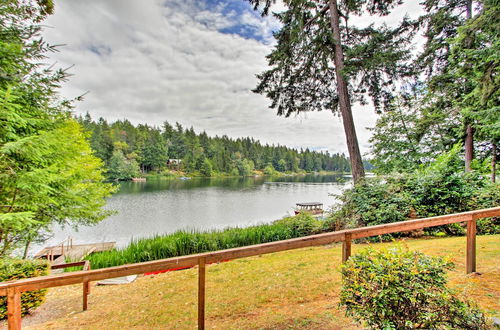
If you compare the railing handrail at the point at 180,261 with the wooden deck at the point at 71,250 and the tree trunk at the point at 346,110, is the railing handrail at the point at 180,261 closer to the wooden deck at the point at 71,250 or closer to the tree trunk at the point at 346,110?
the tree trunk at the point at 346,110

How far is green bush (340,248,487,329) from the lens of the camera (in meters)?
1.53

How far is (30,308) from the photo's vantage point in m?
4.09

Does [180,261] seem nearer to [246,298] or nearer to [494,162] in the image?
[246,298]

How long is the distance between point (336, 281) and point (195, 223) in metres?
15.7

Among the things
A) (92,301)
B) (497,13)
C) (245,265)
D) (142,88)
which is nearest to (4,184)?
(92,301)

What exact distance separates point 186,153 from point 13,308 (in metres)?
70.5

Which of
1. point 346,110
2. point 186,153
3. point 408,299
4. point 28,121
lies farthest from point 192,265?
point 186,153

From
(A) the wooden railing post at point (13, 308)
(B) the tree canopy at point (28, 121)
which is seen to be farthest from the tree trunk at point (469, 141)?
(B) the tree canopy at point (28, 121)

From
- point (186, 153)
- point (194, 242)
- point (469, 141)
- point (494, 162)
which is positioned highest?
point (186, 153)

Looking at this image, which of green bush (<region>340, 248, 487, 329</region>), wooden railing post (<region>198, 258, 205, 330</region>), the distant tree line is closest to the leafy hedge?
green bush (<region>340, 248, 487, 329</region>)

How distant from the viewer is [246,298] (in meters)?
3.59

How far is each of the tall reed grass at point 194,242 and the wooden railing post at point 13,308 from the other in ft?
20.4

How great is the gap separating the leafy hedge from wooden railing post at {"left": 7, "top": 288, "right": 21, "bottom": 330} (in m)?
8.11

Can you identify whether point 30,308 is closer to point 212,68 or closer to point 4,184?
point 4,184
